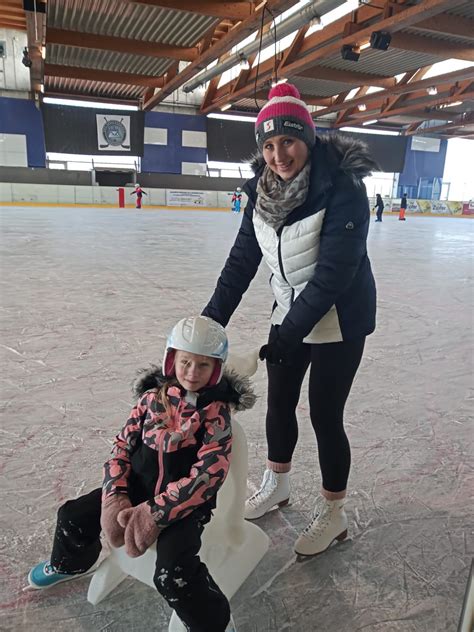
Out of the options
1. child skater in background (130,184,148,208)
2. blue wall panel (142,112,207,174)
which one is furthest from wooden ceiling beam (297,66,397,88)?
blue wall panel (142,112,207,174)

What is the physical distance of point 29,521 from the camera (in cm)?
146

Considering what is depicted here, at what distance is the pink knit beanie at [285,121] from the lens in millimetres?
1293

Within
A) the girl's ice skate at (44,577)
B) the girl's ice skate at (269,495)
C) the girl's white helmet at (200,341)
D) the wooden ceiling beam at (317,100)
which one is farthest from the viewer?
the wooden ceiling beam at (317,100)

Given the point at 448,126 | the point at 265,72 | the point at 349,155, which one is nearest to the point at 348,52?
the point at 265,72

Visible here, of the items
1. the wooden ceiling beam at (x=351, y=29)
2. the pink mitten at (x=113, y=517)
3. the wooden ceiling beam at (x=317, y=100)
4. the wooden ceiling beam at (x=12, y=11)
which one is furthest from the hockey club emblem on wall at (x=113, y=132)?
the pink mitten at (x=113, y=517)

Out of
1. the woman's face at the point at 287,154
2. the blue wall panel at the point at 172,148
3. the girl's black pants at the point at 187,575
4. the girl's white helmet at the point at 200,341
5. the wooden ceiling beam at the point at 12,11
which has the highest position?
the wooden ceiling beam at the point at 12,11

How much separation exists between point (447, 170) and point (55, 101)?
19231 millimetres

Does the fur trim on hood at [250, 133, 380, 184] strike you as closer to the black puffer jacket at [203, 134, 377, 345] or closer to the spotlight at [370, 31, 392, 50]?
the black puffer jacket at [203, 134, 377, 345]

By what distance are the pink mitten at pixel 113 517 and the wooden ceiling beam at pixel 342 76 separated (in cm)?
1439

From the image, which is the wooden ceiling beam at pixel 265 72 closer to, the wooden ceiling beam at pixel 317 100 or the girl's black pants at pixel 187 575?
the wooden ceiling beam at pixel 317 100

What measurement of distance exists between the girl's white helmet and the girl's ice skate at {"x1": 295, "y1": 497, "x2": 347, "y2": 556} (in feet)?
1.93

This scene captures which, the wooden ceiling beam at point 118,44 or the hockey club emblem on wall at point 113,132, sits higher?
the wooden ceiling beam at point 118,44

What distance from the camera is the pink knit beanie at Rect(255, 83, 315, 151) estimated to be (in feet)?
4.24

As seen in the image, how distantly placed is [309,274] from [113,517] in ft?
2.47
